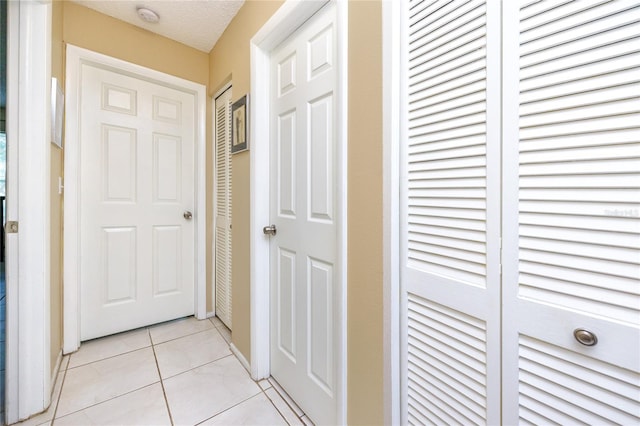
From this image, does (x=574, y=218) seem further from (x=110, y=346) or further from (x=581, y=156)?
(x=110, y=346)

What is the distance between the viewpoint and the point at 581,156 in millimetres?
504

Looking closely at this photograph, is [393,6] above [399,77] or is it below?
above

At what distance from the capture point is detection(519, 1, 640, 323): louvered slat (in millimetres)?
459

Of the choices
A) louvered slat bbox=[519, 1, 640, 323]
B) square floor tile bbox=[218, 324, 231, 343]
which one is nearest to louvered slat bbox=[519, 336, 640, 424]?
louvered slat bbox=[519, 1, 640, 323]

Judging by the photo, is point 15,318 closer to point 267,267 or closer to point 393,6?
point 267,267

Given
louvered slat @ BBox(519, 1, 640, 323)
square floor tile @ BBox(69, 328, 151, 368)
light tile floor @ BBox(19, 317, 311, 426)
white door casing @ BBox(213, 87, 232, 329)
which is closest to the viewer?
louvered slat @ BBox(519, 1, 640, 323)

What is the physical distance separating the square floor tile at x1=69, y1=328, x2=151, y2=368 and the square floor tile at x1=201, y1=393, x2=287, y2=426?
1.00 meters

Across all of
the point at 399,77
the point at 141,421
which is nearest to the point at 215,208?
the point at 141,421

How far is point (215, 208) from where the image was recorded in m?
2.37

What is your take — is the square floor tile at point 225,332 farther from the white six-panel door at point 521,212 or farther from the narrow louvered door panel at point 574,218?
the narrow louvered door panel at point 574,218

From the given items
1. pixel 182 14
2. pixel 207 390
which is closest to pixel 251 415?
pixel 207 390

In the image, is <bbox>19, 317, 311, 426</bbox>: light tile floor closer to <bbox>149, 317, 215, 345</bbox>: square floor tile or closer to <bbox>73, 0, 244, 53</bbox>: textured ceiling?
<bbox>149, 317, 215, 345</bbox>: square floor tile

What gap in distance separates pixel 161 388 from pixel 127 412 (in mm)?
182

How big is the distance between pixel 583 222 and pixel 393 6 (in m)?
0.79
